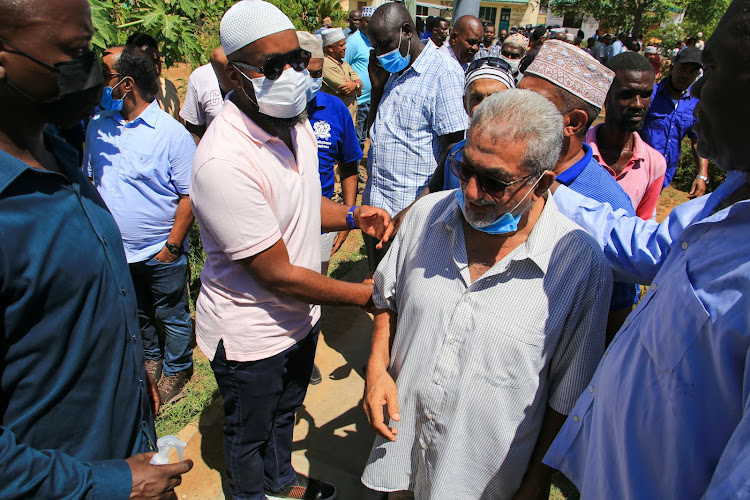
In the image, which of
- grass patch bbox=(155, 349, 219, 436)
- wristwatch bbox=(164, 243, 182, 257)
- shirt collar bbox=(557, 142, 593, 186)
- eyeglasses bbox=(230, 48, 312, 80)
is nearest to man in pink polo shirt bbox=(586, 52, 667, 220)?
shirt collar bbox=(557, 142, 593, 186)

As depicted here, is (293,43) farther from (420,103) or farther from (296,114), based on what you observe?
(420,103)

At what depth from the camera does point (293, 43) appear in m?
2.08

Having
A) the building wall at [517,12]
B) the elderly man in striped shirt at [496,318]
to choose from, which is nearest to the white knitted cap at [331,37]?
the elderly man in striped shirt at [496,318]

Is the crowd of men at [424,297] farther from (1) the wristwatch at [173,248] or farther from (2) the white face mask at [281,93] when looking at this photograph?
(1) the wristwatch at [173,248]

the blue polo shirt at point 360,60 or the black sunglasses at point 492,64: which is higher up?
the black sunglasses at point 492,64

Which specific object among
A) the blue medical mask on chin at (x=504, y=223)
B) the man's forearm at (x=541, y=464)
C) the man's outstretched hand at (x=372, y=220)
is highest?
the blue medical mask on chin at (x=504, y=223)

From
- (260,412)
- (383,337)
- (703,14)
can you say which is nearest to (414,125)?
(383,337)

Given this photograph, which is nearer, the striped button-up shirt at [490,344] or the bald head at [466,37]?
the striped button-up shirt at [490,344]

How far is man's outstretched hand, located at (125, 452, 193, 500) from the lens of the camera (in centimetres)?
137

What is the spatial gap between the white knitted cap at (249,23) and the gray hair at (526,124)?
Result: 1.02m

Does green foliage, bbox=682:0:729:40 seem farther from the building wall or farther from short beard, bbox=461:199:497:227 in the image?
short beard, bbox=461:199:497:227

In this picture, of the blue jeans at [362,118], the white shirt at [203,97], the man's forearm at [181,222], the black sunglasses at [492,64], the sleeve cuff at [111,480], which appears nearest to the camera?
the sleeve cuff at [111,480]

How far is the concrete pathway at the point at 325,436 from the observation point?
2.85 metres

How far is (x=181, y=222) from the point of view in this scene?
10.5 ft
